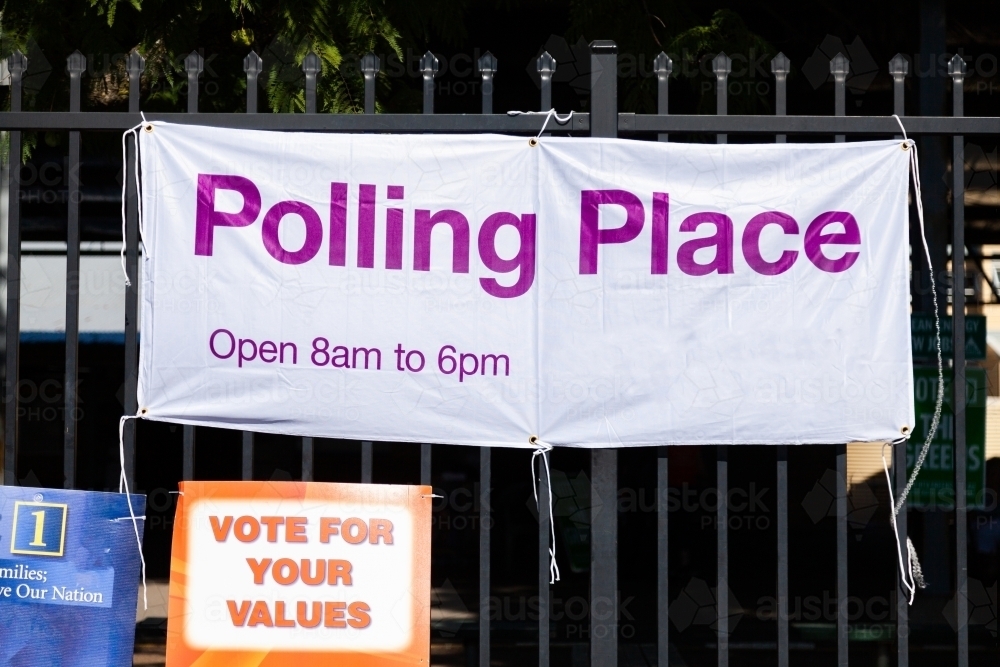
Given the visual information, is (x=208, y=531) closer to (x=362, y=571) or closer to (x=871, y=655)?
(x=362, y=571)

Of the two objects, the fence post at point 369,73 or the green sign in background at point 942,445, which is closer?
the fence post at point 369,73

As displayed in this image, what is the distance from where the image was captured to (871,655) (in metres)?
8.60

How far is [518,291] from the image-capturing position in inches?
129

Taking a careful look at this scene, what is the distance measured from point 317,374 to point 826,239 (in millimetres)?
1666

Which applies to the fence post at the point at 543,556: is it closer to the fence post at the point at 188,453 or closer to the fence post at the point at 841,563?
the fence post at the point at 841,563

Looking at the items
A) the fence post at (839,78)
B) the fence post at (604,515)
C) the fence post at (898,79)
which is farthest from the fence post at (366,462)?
the fence post at (898,79)

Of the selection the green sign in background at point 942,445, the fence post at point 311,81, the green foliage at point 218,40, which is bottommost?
the green sign in background at point 942,445

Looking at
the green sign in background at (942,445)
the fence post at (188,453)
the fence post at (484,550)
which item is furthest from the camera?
the green sign in background at (942,445)

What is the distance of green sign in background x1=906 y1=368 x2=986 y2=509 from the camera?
7891 mm

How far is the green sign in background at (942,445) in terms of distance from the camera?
7.89m

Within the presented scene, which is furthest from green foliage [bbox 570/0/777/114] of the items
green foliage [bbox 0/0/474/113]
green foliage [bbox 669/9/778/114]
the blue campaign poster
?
the blue campaign poster

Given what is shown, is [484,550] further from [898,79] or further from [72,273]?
[898,79]

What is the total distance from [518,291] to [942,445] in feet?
20.2

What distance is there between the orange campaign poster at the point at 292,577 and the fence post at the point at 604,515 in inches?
20.8
